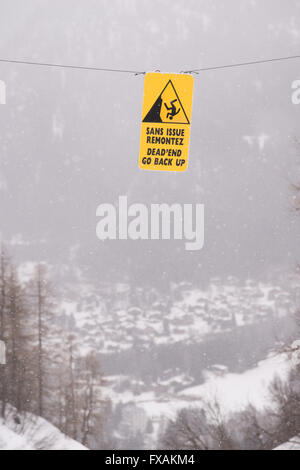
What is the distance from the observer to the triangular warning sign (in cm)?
641

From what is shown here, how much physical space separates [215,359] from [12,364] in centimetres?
18834

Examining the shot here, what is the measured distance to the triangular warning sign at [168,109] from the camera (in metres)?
6.41

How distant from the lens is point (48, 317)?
1809 centimetres

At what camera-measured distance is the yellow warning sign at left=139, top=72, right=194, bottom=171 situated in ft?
21.0

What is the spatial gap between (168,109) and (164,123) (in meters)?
0.22

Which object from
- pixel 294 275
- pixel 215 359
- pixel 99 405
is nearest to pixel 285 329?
pixel 215 359

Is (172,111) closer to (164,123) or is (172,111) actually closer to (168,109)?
(168,109)

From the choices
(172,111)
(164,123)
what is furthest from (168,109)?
(164,123)

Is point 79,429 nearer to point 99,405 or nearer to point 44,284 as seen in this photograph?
point 99,405

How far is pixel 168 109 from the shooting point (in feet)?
21.2

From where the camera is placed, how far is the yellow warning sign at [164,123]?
252 inches

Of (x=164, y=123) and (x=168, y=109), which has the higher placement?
(x=168, y=109)
